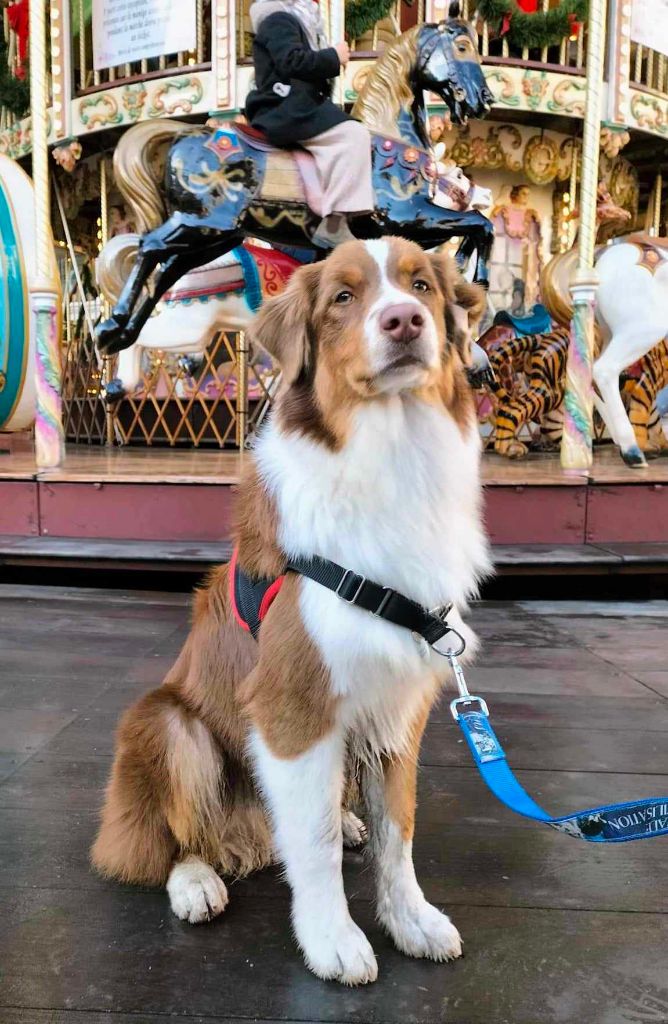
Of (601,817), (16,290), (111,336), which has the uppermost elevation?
(16,290)

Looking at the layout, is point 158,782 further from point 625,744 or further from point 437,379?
point 625,744

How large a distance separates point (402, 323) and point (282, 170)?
3.01 m

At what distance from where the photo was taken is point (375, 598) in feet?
3.79

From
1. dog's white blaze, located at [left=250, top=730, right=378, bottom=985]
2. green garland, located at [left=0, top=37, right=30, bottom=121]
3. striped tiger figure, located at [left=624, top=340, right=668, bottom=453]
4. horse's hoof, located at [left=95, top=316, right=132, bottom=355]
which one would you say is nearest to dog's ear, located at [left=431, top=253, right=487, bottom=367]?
dog's white blaze, located at [left=250, top=730, right=378, bottom=985]

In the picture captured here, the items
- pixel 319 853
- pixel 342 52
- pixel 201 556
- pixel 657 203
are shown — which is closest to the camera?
pixel 319 853

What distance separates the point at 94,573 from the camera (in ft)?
13.6

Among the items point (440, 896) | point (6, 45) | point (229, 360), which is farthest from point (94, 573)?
point (6, 45)

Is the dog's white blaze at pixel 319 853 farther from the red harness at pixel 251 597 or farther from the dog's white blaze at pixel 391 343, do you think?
the dog's white blaze at pixel 391 343

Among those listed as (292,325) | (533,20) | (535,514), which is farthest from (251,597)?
(533,20)

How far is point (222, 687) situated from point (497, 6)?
723 cm

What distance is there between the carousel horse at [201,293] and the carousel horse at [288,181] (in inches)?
34.2

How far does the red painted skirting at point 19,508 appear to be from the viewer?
399cm

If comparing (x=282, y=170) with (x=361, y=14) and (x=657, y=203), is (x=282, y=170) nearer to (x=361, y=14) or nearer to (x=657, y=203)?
(x=361, y=14)

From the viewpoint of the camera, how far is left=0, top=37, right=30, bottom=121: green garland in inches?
297
